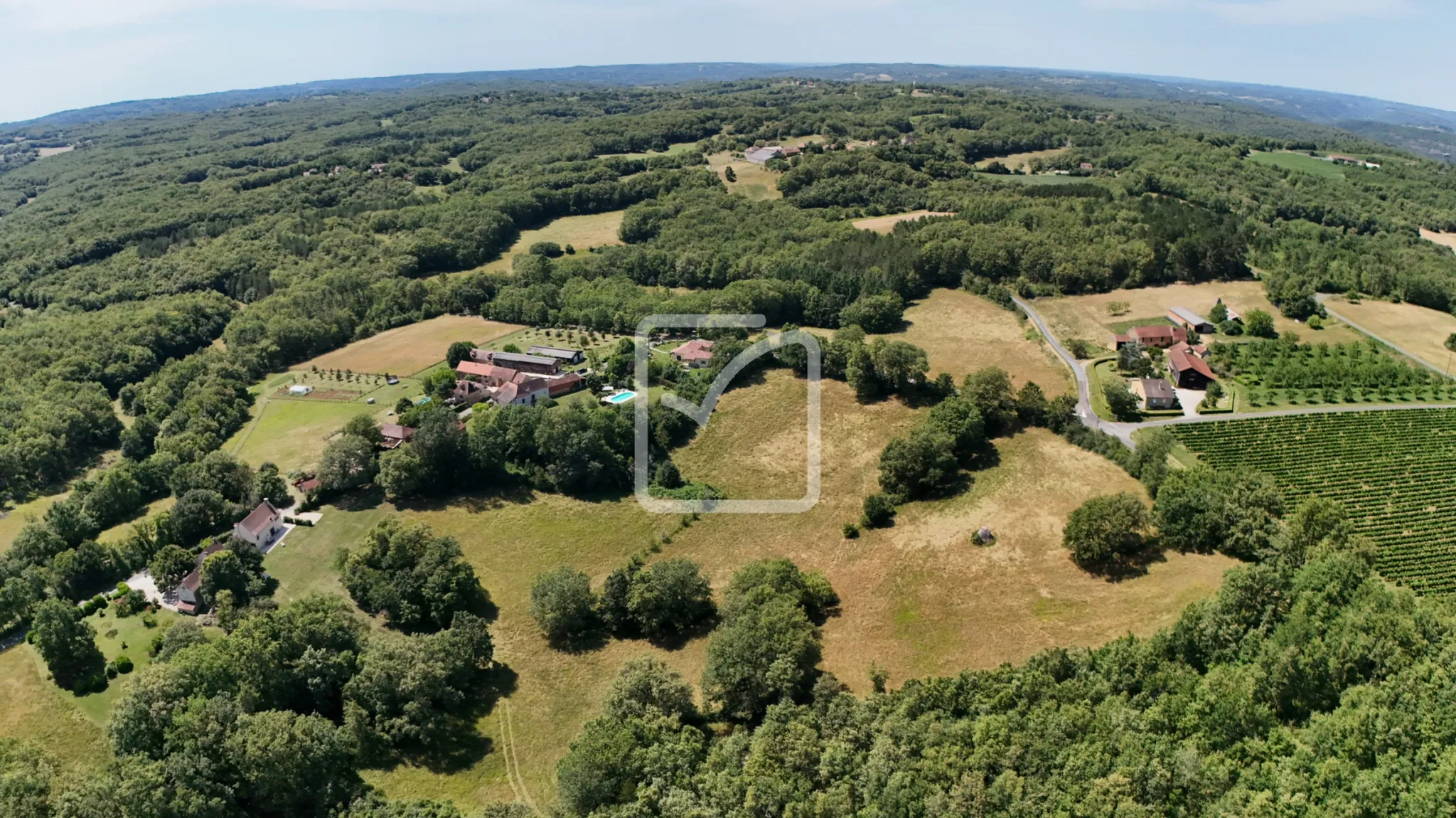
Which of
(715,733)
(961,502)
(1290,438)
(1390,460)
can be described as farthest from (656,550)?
(1390,460)

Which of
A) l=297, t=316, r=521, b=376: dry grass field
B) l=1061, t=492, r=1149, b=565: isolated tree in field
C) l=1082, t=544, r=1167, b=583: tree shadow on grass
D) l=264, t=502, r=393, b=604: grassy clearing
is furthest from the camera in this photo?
l=297, t=316, r=521, b=376: dry grass field

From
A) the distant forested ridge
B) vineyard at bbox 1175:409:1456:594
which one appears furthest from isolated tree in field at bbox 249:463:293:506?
vineyard at bbox 1175:409:1456:594


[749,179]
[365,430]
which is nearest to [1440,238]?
[749,179]

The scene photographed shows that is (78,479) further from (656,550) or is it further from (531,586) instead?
(656,550)

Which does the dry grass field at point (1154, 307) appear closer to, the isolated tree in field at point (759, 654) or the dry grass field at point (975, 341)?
the dry grass field at point (975, 341)

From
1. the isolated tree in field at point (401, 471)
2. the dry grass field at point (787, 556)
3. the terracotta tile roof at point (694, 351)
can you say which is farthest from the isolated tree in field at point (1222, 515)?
the isolated tree in field at point (401, 471)

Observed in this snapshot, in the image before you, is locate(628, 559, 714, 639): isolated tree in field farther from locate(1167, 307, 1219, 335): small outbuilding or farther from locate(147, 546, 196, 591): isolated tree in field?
locate(1167, 307, 1219, 335): small outbuilding

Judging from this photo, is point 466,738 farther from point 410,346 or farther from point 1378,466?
point 1378,466
